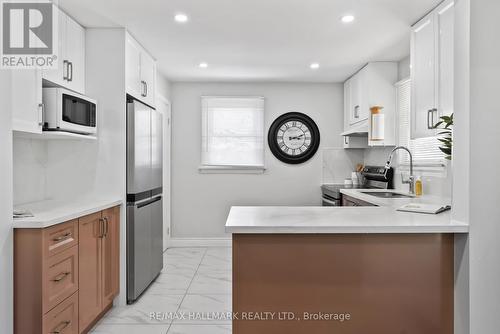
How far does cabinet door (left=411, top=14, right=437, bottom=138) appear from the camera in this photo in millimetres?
2652

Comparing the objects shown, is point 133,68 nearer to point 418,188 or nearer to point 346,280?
point 346,280

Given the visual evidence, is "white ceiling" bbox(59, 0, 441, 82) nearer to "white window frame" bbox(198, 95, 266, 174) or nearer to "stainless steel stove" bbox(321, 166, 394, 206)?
"white window frame" bbox(198, 95, 266, 174)

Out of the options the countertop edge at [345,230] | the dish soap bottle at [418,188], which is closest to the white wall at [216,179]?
the dish soap bottle at [418,188]

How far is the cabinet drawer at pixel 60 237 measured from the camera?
6.54 ft

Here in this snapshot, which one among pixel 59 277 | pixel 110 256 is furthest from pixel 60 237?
pixel 110 256

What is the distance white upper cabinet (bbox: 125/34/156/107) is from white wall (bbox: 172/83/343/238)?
4.13ft

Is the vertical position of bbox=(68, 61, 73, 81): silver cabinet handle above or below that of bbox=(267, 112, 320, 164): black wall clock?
above

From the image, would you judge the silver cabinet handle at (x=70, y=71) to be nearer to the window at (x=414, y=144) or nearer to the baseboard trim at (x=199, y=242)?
the baseboard trim at (x=199, y=242)

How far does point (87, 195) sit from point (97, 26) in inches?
57.3

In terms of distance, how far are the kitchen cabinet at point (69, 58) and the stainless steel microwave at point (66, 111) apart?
0.53ft

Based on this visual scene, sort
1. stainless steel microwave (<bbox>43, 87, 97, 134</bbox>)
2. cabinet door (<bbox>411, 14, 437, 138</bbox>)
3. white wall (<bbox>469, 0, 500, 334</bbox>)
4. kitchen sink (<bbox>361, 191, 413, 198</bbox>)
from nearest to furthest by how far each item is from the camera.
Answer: white wall (<bbox>469, 0, 500, 334</bbox>) → stainless steel microwave (<bbox>43, 87, 97, 134</bbox>) → cabinet door (<bbox>411, 14, 437, 138</bbox>) → kitchen sink (<bbox>361, 191, 413, 198</bbox>)

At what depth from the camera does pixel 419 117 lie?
283 centimetres

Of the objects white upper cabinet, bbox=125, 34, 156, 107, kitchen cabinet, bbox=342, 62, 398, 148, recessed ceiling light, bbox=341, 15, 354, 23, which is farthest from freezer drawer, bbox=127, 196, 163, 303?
kitchen cabinet, bbox=342, 62, 398, 148

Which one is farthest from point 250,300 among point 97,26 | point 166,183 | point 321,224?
point 166,183
